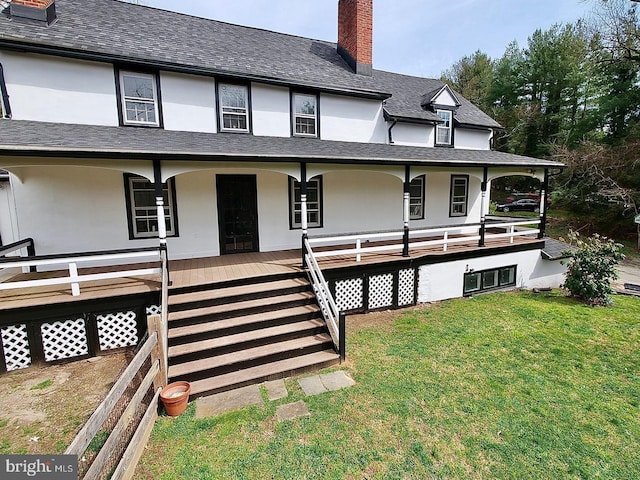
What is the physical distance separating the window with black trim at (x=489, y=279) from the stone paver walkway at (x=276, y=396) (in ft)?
20.1

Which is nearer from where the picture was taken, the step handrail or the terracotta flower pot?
the terracotta flower pot

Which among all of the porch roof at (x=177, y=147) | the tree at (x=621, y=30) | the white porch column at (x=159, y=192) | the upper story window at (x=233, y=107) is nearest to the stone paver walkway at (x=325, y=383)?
the white porch column at (x=159, y=192)

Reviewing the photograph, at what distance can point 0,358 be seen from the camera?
18.0 feet

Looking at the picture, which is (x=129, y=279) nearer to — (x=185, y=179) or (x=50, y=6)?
(x=185, y=179)

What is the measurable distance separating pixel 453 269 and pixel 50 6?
13.3 m

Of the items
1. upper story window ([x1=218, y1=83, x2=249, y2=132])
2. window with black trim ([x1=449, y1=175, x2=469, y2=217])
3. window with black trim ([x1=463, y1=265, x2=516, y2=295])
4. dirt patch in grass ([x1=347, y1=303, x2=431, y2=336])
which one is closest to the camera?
dirt patch in grass ([x1=347, y1=303, x2=431, y2=336])

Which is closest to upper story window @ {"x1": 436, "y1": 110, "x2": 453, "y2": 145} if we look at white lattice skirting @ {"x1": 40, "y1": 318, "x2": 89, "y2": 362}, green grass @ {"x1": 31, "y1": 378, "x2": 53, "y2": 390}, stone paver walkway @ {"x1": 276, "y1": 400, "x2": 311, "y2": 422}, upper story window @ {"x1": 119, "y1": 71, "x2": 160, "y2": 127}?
upper story window @ {"x1": 119, "y1": 71, "x2": 160, "y2": 127}

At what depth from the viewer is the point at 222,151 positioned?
6.88 meters

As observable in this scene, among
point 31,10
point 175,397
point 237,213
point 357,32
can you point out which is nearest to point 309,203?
point 237,213

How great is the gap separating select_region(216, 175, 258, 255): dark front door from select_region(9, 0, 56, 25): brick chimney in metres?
5.81

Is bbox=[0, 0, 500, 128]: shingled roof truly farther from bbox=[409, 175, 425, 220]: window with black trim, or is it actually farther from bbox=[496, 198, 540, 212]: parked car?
bbox=[496, 198, 540, 212]: parked car

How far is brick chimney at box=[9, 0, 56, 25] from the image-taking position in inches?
303

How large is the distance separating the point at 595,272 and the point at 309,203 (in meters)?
9.22

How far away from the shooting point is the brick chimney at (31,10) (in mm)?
7695
